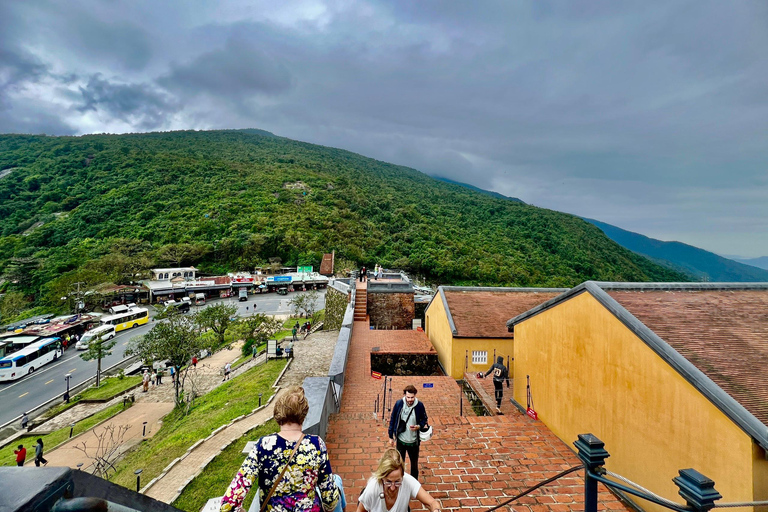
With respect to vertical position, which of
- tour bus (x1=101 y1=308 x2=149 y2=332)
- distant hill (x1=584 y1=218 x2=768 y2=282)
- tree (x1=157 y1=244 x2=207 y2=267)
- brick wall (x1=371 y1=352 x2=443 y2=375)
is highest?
distant hill (x1=584 y1=218 x2=768 y2=282)

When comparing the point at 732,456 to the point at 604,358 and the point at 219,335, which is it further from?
the point at 219,335

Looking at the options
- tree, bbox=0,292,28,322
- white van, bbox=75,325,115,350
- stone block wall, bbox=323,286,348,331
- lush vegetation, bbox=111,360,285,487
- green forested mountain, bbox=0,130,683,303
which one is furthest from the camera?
green forested mountain, bbox=0,130,683,303

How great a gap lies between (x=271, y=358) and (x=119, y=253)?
1705 inches

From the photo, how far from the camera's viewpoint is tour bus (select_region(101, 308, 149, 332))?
2817cm

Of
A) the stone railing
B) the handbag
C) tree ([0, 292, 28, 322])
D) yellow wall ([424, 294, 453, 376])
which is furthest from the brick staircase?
tree ([0, 292, 28, 322])

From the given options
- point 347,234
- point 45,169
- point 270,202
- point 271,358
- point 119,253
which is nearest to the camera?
point 271,358

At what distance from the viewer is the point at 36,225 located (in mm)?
63406

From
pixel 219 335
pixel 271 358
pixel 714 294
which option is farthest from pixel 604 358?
pixel 219 335

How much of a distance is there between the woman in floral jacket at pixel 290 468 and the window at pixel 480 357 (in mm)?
9561

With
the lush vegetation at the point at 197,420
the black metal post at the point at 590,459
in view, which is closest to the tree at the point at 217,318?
the lush vegetation at the point at 197,420

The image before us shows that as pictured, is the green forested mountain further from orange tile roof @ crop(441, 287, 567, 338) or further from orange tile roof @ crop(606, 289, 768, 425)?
orange tile roof @ crop(606, 289, 768, 425)

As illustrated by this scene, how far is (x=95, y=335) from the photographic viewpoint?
24422mm

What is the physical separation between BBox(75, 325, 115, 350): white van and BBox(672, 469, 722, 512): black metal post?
106ft

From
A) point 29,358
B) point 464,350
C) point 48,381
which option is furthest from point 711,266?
point 29,358
